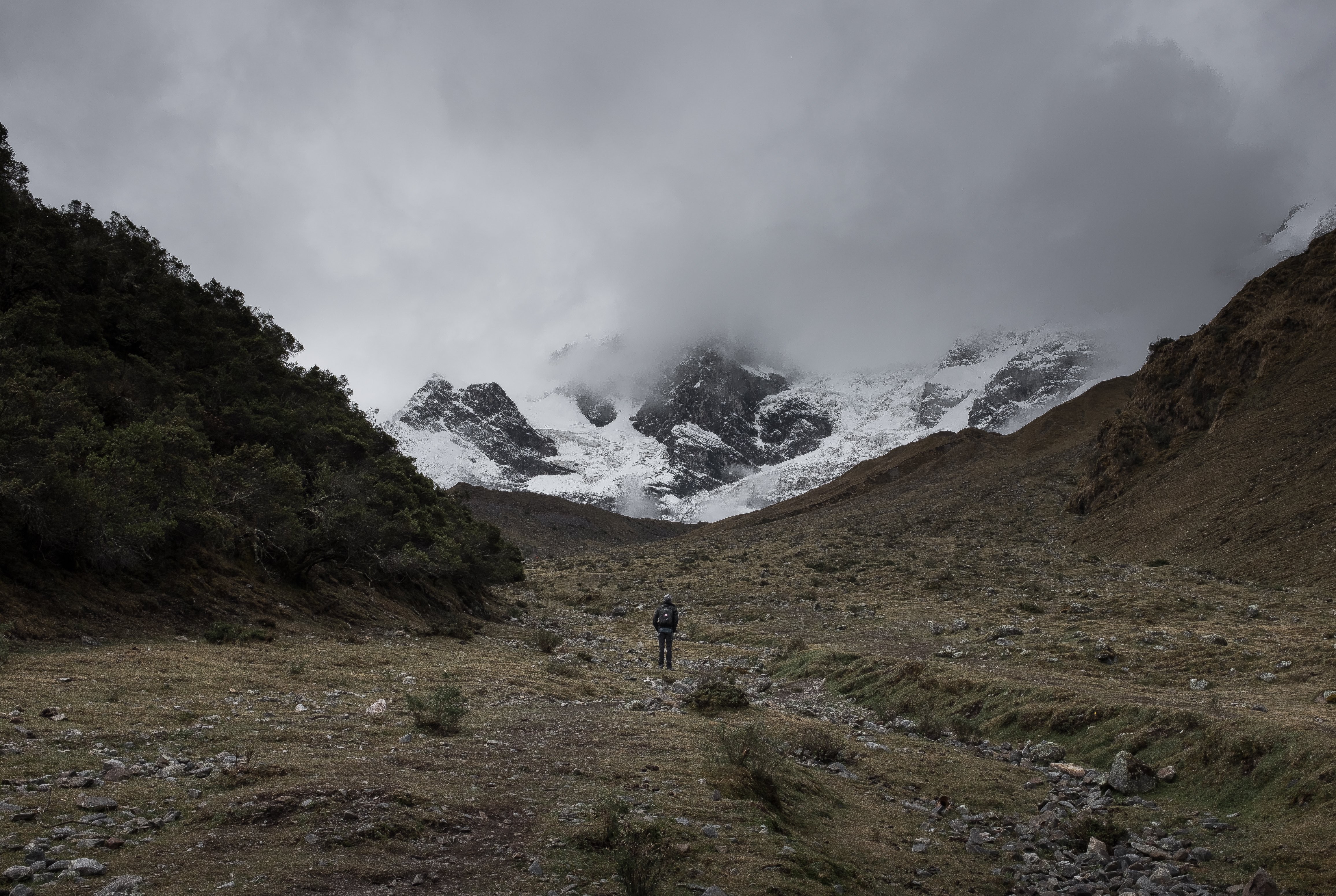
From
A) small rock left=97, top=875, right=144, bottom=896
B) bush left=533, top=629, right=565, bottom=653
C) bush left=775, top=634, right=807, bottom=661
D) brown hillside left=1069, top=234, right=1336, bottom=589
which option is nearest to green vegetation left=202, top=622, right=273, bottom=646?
bush left=533, top=629, right=565, bottom=653

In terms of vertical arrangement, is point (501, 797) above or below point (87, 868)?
below

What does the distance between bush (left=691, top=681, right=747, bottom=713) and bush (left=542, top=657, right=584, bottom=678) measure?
3878 mm

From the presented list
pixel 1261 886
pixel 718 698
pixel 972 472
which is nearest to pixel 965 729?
pixel 718 698

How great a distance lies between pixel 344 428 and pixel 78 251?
1195 centimetres

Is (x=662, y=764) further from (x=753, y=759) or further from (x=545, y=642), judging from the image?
(x=545, y=642)

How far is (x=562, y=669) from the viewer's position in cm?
1716

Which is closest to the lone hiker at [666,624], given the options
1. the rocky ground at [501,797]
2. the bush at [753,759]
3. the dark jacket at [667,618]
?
the dark jacket at [667,618]

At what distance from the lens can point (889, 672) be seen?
56.5ft

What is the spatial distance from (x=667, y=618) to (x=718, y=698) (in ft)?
21.2

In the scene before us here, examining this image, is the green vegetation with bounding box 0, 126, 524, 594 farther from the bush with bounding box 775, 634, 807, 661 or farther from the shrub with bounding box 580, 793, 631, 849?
the shrub with bounding box 580, 793, 631, 849

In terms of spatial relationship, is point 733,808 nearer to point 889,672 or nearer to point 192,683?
point 192,683

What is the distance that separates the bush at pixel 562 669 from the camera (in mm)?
16625

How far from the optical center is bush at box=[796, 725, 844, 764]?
10789 millimetres

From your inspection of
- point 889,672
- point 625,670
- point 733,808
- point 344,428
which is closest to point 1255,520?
point 889,672
